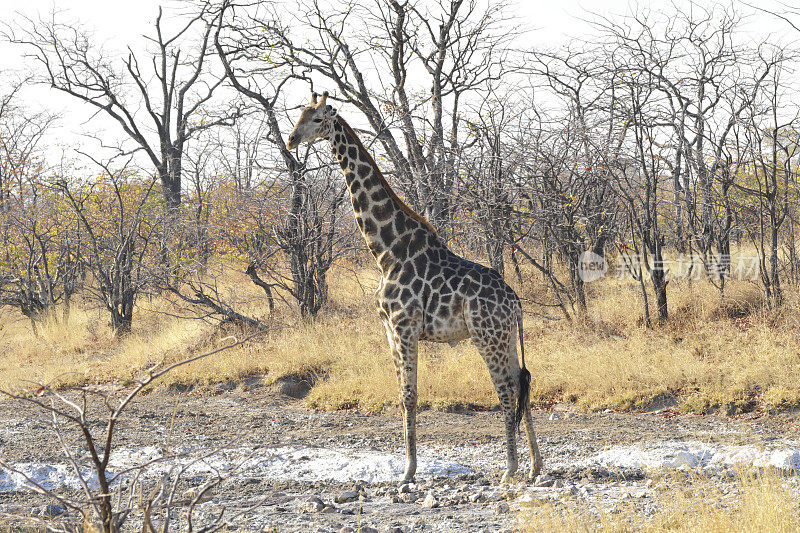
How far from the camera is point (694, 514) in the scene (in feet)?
13.9

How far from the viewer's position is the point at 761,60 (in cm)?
1123

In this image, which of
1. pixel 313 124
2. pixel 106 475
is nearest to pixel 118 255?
pixel 106 475

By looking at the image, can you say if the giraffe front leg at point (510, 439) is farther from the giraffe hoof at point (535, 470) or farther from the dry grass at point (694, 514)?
the dry grass at point (694, 514)

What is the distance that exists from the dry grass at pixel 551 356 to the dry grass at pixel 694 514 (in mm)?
3237

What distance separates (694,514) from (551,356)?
17.3 ft

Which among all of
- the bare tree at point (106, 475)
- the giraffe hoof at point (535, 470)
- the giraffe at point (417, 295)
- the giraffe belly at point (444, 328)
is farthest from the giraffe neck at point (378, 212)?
the giraffe hoof at point (535, 470)

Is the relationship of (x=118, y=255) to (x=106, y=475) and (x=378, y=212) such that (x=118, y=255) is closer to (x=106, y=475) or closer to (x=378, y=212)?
(x=106, y=475)

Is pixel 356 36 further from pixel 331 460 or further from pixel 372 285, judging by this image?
pixel 331 460

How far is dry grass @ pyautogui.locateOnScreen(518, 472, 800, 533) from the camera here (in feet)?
12.8

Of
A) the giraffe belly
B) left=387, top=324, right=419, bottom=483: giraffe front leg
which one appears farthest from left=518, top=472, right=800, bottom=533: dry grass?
the giraffe belly

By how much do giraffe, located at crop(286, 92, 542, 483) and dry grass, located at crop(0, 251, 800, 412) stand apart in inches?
90.6

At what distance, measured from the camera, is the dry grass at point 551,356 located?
26.5 ft

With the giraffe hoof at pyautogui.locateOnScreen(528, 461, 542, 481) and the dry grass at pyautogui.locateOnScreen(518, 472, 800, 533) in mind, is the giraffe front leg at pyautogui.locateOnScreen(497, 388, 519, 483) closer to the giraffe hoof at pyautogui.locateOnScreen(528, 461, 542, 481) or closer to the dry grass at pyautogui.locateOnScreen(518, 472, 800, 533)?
the giraffe hoof at pyautogui.locateOnScreen(528, 461, 542, 481)

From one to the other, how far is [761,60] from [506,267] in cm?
620
